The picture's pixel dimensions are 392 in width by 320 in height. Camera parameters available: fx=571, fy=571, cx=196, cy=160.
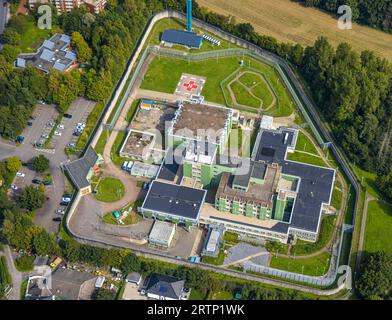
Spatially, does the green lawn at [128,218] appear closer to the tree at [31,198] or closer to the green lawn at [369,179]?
the tree at [31,198]

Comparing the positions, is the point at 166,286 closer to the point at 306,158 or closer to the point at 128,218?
the point at 128,218

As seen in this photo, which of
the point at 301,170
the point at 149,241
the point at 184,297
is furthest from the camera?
the point at 301,170

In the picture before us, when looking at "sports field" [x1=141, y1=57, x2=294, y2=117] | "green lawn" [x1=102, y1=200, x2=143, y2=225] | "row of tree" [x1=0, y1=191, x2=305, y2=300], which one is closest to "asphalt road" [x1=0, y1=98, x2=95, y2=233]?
"row of tree" [x1=0, y1=191, x2=305, y2=300]

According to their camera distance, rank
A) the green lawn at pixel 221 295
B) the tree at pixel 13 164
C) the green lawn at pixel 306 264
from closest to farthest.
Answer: the green lawn at pixel 221 295
the green lawn at pixel 306 264
the tree at pixel 13 164

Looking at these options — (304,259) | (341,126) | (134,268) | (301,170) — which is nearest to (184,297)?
(134,268)

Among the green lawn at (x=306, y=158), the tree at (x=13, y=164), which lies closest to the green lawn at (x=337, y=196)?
the green lawn at (x=306, y=158)

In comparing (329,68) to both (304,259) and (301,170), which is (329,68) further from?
(304,259)

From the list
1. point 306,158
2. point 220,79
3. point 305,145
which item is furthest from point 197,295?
point 220,79
